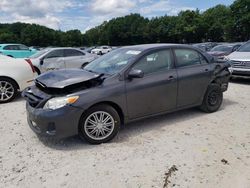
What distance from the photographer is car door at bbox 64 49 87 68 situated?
11.5 metres

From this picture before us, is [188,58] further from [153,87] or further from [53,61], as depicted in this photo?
[53,61]

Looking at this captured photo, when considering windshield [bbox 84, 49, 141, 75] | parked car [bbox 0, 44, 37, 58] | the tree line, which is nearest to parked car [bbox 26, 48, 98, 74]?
windshield [bbox 84, 49, 141, 75]

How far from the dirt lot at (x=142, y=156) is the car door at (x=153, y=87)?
1.39 ft

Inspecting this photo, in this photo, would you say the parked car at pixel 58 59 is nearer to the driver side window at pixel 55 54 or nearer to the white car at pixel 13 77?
the driver side window at pixel 55 54

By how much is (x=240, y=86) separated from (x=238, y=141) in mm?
5329

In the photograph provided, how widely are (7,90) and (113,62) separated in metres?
3.70

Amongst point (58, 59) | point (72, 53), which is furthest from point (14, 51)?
point (58, 59)

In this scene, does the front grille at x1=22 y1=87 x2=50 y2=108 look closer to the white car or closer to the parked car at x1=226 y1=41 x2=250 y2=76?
the white car

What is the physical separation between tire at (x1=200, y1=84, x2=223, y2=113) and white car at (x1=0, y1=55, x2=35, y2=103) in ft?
15.3

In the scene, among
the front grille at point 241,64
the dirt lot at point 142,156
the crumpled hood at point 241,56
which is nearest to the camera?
the dirt lot at point 142,156

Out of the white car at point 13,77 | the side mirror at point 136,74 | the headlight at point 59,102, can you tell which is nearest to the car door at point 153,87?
the side mirror at point 136,74

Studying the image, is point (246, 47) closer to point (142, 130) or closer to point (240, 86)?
point (240, 86)

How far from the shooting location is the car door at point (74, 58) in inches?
453

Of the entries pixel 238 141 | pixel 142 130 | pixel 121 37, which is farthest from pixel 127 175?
pixel 121 37
